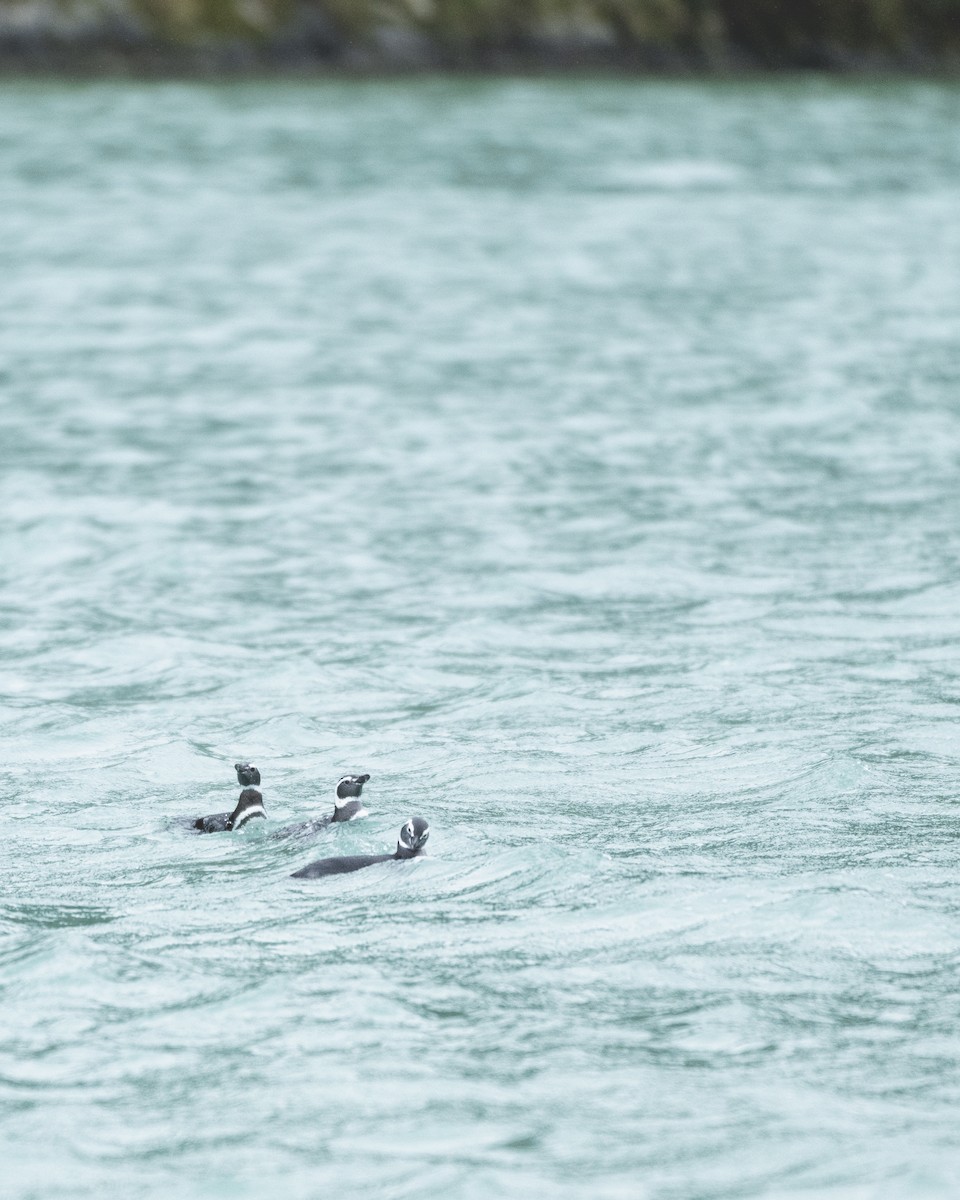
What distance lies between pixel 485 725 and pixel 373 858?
3376mm

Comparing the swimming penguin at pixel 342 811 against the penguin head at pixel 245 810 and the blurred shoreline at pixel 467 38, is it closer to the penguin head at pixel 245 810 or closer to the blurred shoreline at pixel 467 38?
the penguin head at pixel 245 810

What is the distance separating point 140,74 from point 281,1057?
6386 centimetres

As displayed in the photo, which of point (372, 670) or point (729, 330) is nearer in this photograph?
point (372, 670)

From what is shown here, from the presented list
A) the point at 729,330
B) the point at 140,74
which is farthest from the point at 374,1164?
the point at 140,74

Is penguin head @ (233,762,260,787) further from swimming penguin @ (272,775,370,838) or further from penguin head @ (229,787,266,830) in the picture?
swimming penguin @ (272,775,370,838)

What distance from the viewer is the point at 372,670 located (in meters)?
17.9

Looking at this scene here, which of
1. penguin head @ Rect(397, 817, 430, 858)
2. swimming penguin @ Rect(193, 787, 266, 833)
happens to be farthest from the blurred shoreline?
penguin head @ Rect(397, 817, 430, 858)

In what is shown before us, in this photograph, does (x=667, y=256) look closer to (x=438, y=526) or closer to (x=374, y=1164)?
(x=438, y=526)

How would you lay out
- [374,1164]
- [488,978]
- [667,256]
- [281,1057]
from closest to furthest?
1. [374,1164]
2. [281,1057]
3. [488,978]
4. [667,256]

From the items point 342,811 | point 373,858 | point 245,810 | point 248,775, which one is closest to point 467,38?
point 248,775

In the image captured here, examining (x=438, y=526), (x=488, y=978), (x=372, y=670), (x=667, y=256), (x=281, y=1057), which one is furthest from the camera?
(x=667, y=256)

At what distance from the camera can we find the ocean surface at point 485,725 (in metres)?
10.7

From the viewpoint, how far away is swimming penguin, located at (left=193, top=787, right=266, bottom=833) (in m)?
13.9

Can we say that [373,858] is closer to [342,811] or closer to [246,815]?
[342,811]
